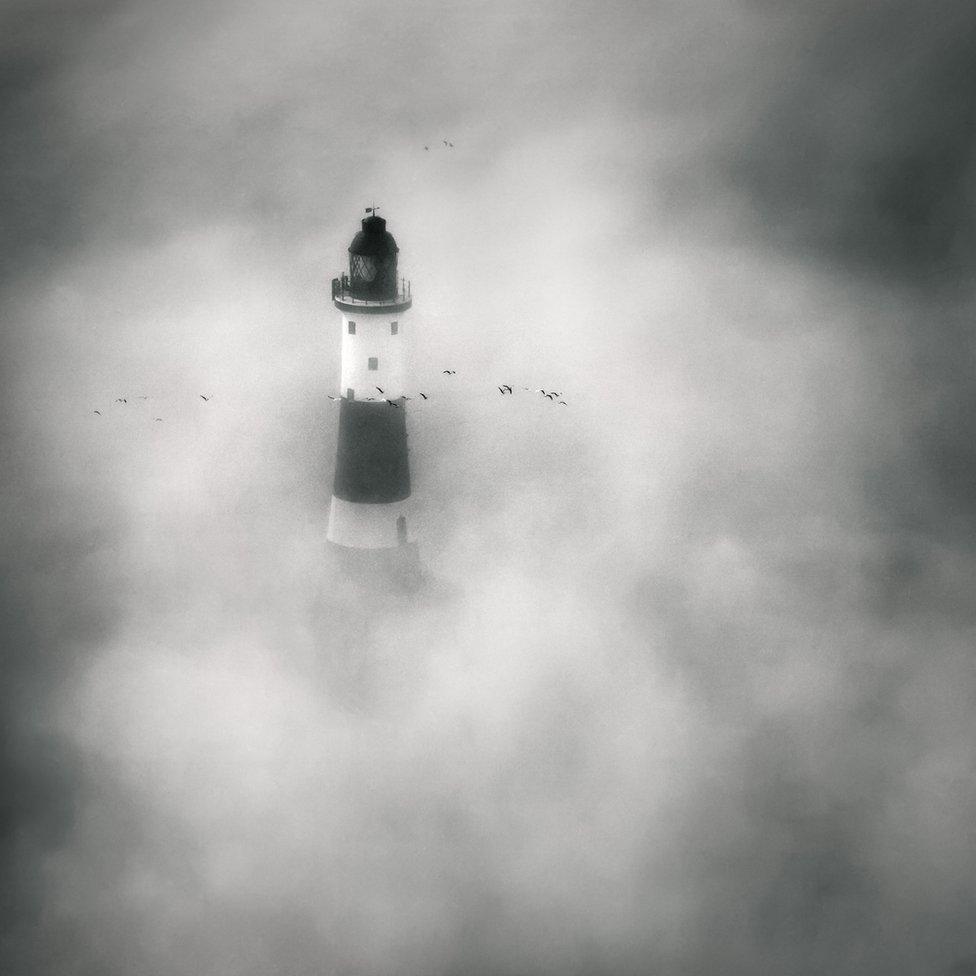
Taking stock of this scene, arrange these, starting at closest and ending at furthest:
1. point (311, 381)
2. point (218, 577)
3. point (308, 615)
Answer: point (308, 615) → point (218, 577) → point (311, 381)

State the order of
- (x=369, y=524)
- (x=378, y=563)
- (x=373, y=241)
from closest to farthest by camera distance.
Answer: (x=373, y=241) → (x=369, y=524) → (x=378, y=563)

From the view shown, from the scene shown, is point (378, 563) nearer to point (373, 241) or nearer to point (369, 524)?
point (369, 524)

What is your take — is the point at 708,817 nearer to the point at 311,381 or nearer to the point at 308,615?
the point at 308,615

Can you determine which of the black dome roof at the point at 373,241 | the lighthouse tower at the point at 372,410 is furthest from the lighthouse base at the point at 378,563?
the black dome roof at the point at 373,241

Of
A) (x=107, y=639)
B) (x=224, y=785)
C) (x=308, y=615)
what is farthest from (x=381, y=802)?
(x=107, y=639)

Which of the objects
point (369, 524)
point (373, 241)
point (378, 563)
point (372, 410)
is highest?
point (373, 241)

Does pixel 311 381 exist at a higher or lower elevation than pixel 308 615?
higher

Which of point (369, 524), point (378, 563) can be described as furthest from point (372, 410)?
point (378, 563)
